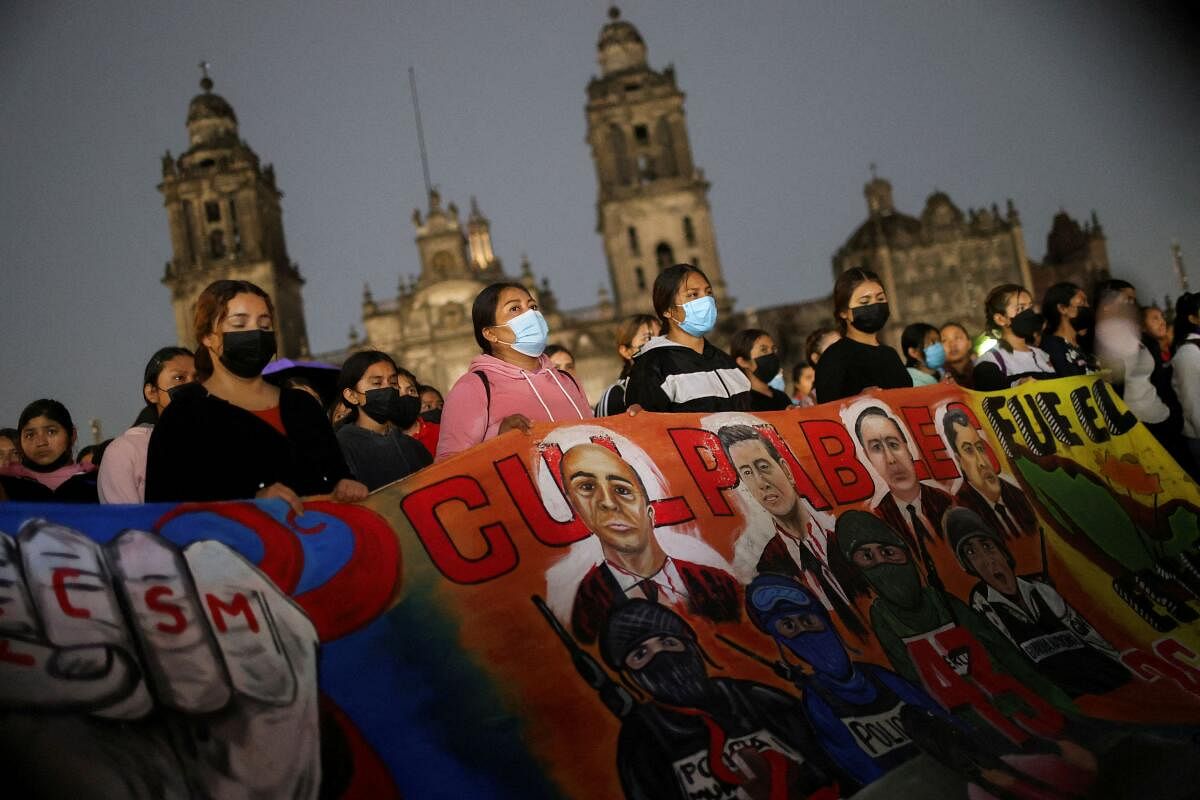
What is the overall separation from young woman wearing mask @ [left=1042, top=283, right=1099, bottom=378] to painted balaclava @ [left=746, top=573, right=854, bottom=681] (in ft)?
12.6

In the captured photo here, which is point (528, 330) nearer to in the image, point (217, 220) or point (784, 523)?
point (784, 523)

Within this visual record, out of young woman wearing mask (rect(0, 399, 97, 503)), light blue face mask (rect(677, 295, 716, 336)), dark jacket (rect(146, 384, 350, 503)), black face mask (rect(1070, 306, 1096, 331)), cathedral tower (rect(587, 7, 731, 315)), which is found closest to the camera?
dark jacket (rect(146, 384, 350, 503))

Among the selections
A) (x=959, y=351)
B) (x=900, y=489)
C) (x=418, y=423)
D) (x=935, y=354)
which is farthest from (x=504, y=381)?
(x=935, y=354)

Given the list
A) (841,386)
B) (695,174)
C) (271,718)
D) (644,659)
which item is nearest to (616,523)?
(644,659)

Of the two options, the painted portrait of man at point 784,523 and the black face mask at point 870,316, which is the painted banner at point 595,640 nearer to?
the painted portrait of man at point 784,523

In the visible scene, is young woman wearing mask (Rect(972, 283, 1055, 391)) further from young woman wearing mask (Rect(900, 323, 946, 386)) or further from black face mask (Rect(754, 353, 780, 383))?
black face mask (Rect(754, 353, 780, 383))

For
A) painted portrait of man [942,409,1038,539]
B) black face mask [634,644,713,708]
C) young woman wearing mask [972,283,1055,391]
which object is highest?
young woman wearing mask [972,283,1055,391]

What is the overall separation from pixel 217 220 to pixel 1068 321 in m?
49.3

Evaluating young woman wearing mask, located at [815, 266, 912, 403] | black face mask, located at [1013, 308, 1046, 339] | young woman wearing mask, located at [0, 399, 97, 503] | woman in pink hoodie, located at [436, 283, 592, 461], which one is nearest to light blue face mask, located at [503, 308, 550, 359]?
woman in pink hoodie, located at [436, 283, 592, 461]

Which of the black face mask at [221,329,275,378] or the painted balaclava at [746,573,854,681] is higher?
the black face mask at [221,329,275,378]

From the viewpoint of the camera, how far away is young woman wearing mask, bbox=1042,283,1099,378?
24.6 feet

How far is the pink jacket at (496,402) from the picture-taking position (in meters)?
5.01

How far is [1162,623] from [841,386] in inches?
76.1

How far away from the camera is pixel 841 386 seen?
613cm
